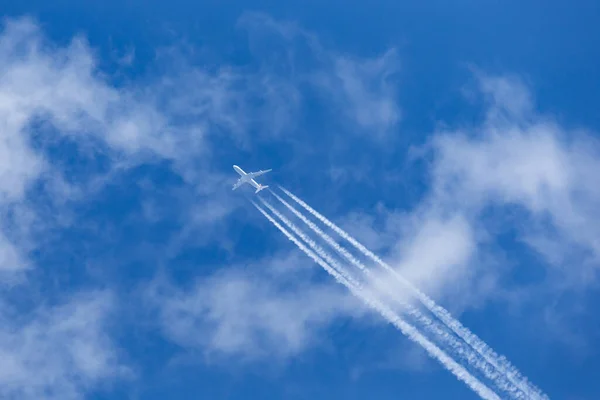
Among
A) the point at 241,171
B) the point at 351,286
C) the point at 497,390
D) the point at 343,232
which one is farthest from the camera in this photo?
the point at 241,171

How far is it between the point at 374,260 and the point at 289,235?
54.9ft

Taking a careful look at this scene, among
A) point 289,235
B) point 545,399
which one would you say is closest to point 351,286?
point 289,235

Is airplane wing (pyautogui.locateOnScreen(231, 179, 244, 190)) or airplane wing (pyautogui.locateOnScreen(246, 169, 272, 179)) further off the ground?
airplane wing (pyautogui.locateOnScreen(246, 169, 272, 179))

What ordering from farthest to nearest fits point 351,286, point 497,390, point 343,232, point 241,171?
→ point 241,171
point 343,232
point 351,286
point 497,390

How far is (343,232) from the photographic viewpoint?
174 meters

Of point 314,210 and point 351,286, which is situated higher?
point 314,210

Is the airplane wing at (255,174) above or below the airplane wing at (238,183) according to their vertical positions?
above

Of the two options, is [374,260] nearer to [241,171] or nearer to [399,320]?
[399,320]

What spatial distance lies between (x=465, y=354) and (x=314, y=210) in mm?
40000

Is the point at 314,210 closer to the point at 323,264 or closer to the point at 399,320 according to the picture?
the point at 323,264

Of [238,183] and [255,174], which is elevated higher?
[255,174]

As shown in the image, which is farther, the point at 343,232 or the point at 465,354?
the point at 343,232

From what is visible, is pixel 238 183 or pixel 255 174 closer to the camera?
pixel 255 174

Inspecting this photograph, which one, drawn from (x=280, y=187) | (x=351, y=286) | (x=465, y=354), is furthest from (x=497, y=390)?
(x=280, y=187)
